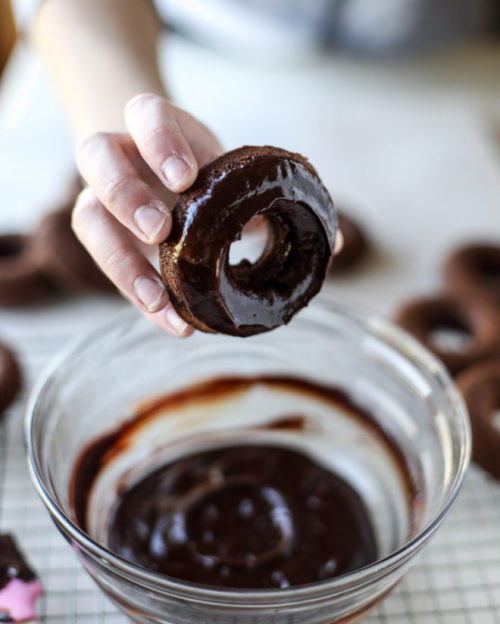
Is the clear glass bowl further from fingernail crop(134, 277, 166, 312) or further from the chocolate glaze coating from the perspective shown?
fingernail crop(134, 277, 166, 312)

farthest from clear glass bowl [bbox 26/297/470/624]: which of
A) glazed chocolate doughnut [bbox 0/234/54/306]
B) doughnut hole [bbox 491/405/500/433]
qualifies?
glazed chocolate doughnut [bbox 0/234/54/306]

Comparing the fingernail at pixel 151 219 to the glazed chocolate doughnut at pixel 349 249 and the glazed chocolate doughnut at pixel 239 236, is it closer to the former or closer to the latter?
the glazed chocolate doughnut at pixel 239 236

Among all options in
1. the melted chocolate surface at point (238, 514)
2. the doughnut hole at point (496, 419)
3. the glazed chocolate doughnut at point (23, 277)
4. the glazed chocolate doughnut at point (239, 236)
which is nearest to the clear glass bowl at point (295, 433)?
the melted chocolate surface at point (238, 514)

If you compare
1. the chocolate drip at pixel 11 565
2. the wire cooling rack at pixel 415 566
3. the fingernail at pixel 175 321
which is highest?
the fingernail at pixel 175 321

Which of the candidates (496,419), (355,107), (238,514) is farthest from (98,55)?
(355,107)

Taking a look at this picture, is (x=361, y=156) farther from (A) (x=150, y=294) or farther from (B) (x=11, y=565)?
(B) (x=11, y=565)
